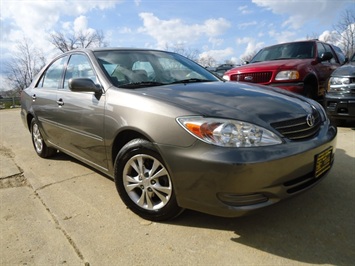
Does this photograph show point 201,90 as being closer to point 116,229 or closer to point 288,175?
point 288,175

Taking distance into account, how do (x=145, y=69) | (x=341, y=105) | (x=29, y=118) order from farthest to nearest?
(x=341, y=105), (x=29, y=118), (x=145, y=69)

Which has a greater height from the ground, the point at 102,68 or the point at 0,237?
the point at 102,68

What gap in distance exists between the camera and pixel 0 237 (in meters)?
2.37

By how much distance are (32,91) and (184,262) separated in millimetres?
3528

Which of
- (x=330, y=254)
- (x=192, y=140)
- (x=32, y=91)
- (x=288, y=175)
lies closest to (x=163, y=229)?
(x=192, y=140)

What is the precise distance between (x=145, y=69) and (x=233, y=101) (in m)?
1.18

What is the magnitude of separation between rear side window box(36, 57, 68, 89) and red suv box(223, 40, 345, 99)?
10.2 feet

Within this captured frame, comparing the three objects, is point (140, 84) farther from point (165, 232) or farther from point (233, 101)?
point (165, 232)

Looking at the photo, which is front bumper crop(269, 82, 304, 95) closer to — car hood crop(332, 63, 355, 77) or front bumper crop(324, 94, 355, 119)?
front bumper crop(324, 94, 355, 119)

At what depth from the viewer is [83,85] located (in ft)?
9.21

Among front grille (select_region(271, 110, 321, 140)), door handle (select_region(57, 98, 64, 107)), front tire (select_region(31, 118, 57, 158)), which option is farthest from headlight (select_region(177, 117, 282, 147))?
front tire (select_region(31, 118, 57, 158))

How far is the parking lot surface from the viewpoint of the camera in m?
2.04

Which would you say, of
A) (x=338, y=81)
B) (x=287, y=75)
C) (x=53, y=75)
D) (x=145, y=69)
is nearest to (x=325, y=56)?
(x=287, y=75)

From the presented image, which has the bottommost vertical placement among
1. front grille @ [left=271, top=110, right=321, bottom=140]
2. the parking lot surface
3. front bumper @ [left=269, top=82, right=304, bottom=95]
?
the parking lot surface
